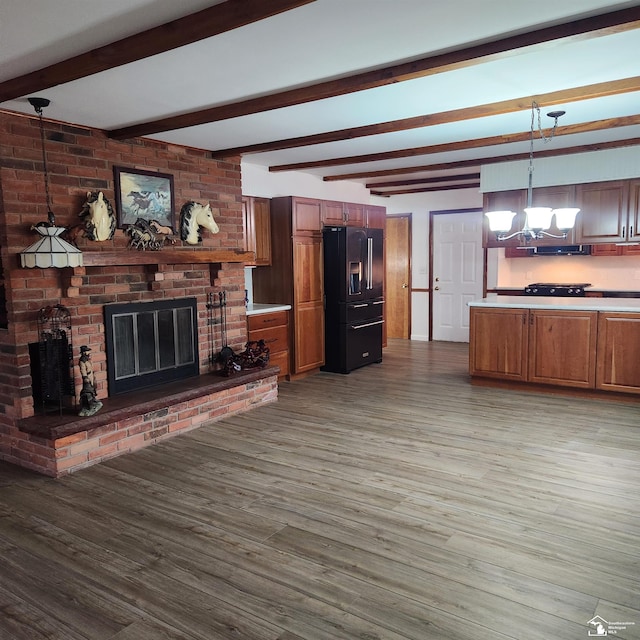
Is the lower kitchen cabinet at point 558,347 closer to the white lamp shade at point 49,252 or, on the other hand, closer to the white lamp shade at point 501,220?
the white lamp shade at point 501,220

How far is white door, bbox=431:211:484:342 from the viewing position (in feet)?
26.9

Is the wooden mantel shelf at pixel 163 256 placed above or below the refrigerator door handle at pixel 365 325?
above

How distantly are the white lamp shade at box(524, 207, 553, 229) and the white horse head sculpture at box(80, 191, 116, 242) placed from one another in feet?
10.0

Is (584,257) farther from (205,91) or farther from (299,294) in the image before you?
(205,91)

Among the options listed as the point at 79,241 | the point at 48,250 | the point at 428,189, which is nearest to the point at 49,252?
the point at 48,250

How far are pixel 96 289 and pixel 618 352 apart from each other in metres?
4.52

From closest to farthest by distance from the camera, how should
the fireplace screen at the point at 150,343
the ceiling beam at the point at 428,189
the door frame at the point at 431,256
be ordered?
the fireplace screen at the point at 150,343
the ceiling beam at the point at 428,189
the door frame at the point at 431,256

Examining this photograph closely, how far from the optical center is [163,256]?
171 inches

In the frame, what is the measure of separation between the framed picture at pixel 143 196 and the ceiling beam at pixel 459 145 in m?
1.75

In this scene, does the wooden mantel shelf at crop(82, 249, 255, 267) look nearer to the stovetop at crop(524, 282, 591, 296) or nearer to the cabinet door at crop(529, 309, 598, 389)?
the cabinet door at crop(529, 309, 598, 389)

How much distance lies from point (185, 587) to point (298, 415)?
2530mm

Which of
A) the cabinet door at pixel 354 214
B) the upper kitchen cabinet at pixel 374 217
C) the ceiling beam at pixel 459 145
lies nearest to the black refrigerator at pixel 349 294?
the cabinet door at pixel 354 214

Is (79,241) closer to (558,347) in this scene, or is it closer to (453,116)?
(453,116)

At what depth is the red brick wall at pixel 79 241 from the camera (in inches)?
142
